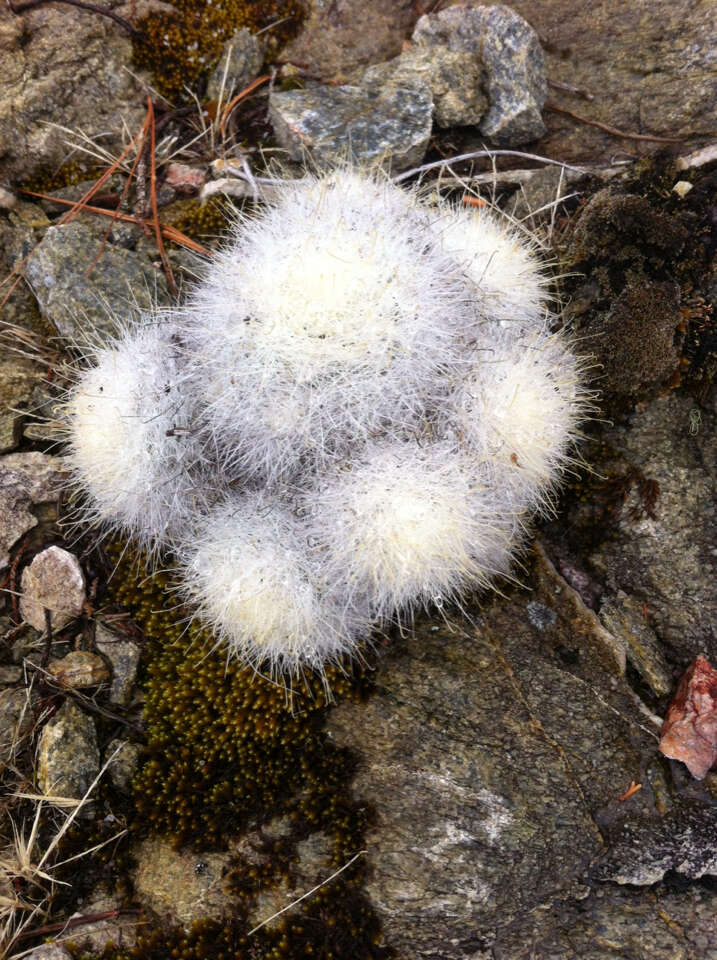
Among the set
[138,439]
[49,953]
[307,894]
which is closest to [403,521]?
[138,439]

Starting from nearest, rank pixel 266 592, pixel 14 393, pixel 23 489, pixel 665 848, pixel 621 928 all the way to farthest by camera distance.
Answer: pixel 621 928
pixel 665 848
pixel 266 592
pixel 23 489
pixel 14 393

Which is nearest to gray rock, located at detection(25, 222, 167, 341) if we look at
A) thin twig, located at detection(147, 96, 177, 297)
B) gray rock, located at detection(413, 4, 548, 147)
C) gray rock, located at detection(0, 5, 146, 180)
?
thin twig, located at detection(147, 96, 177, 297)

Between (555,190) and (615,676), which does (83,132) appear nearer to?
(555,190)

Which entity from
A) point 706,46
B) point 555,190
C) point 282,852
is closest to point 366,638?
point 282,852

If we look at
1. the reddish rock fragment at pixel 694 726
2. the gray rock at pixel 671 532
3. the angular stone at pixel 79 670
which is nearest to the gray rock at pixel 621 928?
the reddish rock fragment at pixel 694 726

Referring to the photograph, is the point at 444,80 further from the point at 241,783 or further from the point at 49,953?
the point at 49,953

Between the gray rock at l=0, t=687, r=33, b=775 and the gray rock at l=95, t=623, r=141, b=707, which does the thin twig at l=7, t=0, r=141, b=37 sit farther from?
the gray rock at l=0, t=687, r=33, b=775
